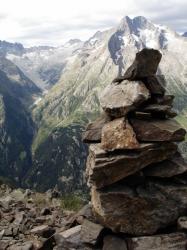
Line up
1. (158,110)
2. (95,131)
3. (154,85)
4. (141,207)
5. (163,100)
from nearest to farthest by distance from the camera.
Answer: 1. (141,207)
2. (158,110)
3. (163,100)
4. (154,85)
5. (95,131)

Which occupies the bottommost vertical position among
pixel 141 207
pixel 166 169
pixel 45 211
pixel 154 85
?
pixel 45 211

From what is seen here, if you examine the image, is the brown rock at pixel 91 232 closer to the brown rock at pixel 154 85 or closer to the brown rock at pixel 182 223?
the brown rock at pixel 182 223

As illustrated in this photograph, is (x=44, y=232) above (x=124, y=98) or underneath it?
underneath

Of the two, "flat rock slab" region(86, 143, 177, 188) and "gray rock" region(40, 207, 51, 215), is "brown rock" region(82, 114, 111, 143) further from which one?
"gray rock" region(40, 207, 51, 215)

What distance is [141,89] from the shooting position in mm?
27641

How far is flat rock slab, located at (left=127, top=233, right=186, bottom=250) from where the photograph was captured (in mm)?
26016

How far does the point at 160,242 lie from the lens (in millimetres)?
26109

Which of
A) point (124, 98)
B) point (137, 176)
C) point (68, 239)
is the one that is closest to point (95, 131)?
point (124, 98)

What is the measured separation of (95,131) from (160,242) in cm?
840

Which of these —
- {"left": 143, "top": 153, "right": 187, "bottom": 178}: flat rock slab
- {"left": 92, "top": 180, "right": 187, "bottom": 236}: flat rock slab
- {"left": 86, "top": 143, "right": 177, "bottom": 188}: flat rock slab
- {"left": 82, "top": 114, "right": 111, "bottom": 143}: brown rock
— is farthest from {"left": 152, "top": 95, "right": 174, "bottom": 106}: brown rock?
{"left": 92, "top": 180, "right": 187, "bottom": 236}: flat rock slab

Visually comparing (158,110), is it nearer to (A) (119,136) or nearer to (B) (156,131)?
(B) (156,131)

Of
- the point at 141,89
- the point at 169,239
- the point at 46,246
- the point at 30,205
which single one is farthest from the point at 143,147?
the point at 30,205

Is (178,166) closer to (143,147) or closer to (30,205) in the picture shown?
(143,147)

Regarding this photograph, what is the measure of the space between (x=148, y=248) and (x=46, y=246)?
23.5 ft
